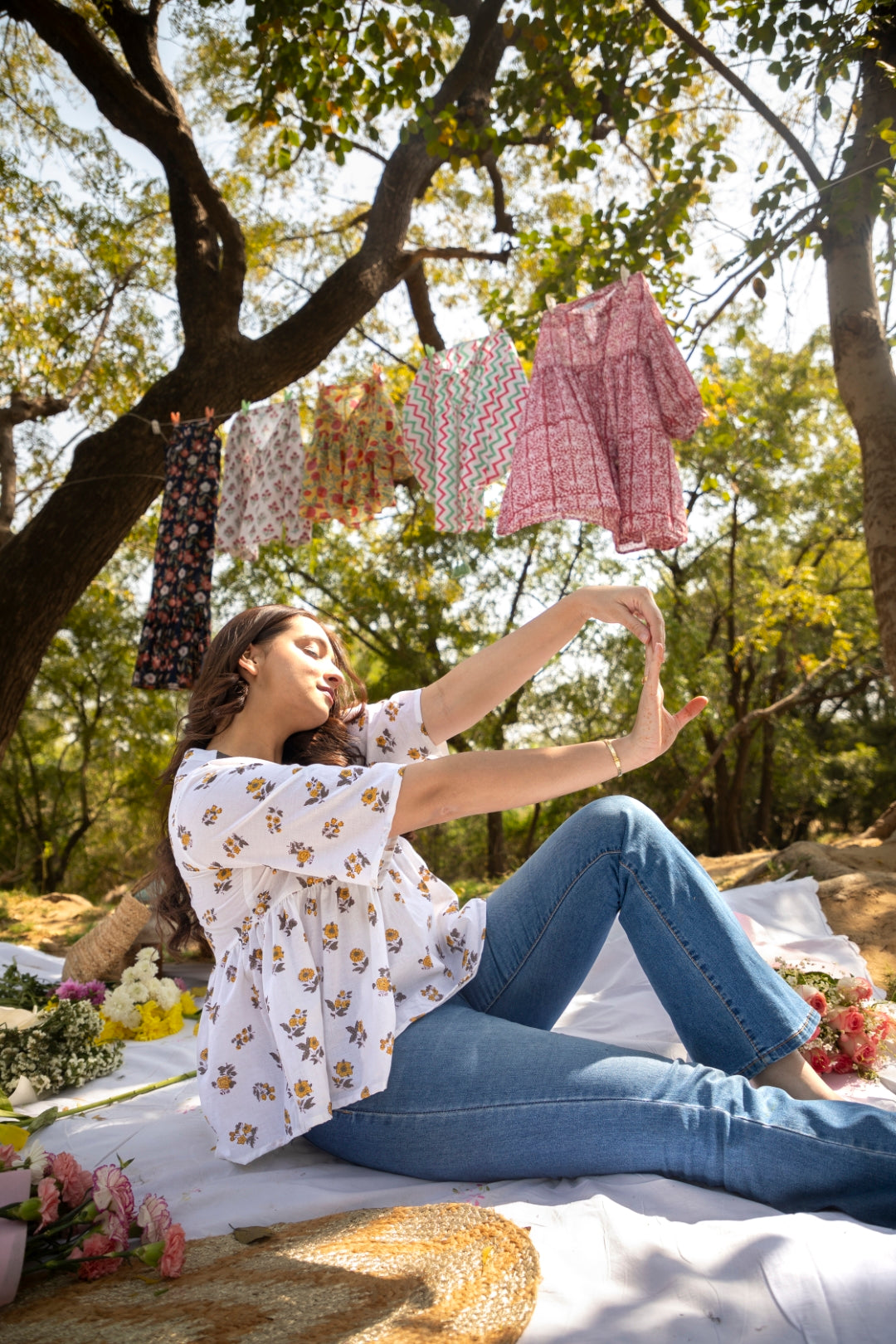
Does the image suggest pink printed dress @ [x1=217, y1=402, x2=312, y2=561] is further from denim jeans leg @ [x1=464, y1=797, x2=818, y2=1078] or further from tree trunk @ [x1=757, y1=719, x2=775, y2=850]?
tree trunk @ [x1=757, y1=719, x2=775, y2=850]

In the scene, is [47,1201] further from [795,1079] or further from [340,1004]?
[795,1079]

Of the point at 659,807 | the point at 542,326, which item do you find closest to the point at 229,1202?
the point at 542,326

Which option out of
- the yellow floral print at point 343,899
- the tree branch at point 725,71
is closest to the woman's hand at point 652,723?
the yellow floral print at point 343,899

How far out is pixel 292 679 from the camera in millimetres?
1756

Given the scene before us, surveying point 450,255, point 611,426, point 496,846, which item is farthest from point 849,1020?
point 496,846

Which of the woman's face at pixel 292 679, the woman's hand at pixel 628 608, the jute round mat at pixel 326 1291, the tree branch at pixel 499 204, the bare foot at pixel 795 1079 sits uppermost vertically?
the tree branch at pixel 499 204

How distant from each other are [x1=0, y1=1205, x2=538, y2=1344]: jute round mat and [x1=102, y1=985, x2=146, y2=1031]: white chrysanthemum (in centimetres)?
153

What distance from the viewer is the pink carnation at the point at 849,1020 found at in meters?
1.99

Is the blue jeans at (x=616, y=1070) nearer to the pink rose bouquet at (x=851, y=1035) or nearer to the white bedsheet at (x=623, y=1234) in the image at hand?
the white bedsheet at (x=623, y=1234)

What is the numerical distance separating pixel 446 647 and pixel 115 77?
18.7 ft

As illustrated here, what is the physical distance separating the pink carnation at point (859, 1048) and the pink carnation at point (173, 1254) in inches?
58.3

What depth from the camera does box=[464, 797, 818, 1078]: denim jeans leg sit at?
151 centimetres

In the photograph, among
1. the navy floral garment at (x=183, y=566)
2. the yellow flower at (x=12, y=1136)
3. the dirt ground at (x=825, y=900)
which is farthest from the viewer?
the navy floral garment at (x=183, y=566)

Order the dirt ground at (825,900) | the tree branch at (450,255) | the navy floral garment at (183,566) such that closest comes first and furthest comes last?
1. the dirt ground at (825,900)
2. the navy floral garment at (183,566)
3. the tree branch at (450,255)
